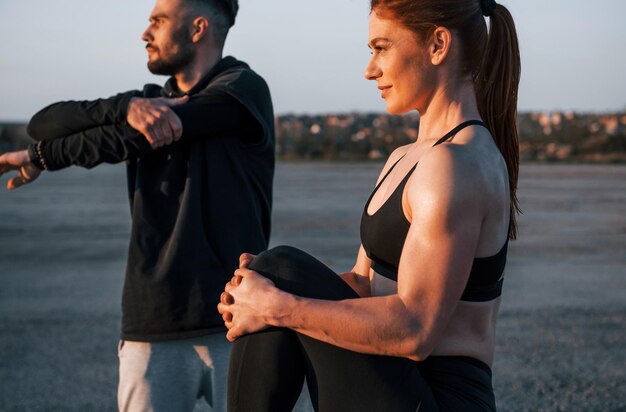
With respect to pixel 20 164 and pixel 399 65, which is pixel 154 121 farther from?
pixel 399 65

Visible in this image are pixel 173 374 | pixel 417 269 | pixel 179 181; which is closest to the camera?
pixel 417 269

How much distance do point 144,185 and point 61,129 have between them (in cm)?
34

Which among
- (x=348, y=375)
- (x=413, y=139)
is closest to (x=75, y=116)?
(x=348, y=375)

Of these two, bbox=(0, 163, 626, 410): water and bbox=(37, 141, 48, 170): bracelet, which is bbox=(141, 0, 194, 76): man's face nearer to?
bbox=(37, 141, 48, 170): bracelet

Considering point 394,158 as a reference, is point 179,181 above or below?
below

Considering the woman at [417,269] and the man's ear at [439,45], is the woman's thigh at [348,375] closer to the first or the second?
the woman at [417,269]

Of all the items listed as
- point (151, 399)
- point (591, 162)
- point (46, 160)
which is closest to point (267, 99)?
point (46, 160)

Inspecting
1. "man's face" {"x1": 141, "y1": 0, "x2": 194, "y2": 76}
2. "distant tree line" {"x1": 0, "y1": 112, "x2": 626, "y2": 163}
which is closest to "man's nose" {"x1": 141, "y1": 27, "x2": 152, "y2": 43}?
"man's face" {"x1": 141, "y1": 0, "x2": 194, "y2": 76}

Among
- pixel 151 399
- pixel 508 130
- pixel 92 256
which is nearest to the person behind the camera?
pixel 508 130

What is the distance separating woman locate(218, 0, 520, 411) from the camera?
1879 millimetres

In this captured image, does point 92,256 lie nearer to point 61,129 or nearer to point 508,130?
point 61,129

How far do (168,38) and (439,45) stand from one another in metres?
1.39

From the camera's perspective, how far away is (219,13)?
331 cm

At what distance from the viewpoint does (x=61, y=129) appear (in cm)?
318
